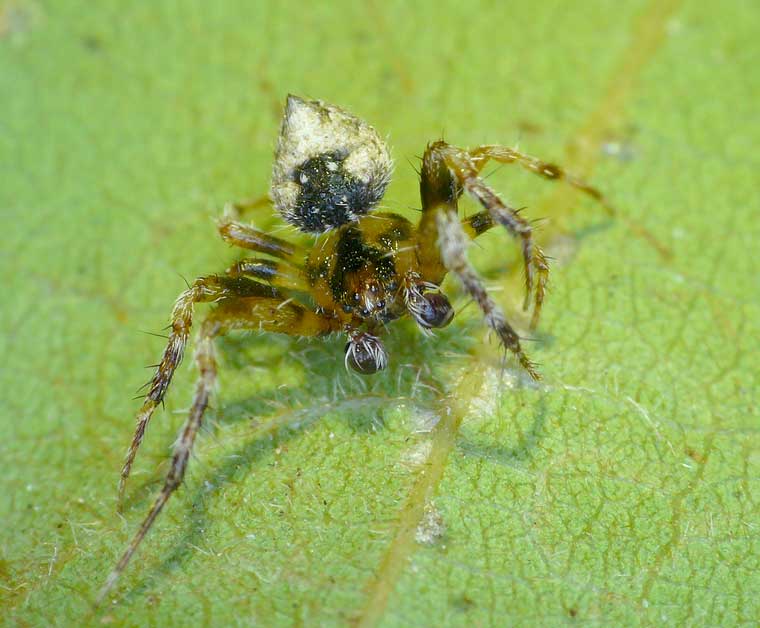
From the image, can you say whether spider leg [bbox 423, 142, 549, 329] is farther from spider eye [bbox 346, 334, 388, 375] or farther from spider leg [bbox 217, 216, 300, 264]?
spider leg [bbox 217, 216, 300, 264]

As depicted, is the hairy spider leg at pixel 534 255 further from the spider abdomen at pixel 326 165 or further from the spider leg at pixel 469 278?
the spider abdomen at pixel 326 165

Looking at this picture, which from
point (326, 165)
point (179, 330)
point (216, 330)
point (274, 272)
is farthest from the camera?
point (274, 272)

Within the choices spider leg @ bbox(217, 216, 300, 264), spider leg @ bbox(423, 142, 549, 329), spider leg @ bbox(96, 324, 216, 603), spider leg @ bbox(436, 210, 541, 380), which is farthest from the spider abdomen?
spider leg @ bbox(96, 324, 216, 603)

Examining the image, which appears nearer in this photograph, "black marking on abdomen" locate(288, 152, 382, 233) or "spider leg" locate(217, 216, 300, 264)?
"black marking on abdomen" locate(288, 152, 382, 233)

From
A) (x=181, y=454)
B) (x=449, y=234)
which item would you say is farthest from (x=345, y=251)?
(x=181, y=454)

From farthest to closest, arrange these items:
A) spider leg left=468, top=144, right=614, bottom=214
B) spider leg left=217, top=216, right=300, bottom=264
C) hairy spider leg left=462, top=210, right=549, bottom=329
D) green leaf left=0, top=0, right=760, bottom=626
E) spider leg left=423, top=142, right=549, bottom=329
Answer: spider leg left=217, top=216, right=300, bottom=264
spider leg left=468, top=144, right=614, bottom=214
hairy spider leg left=462, top=210, right=549, bottom=329
spider leg left=423, top=142, right=549, bottom=329
green leaf left=0, top=0, right=760, bottom=626

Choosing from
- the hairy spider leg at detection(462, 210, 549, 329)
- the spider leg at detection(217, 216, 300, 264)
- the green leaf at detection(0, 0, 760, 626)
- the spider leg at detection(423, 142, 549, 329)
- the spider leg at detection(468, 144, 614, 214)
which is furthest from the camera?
the spider leg at detection(217, 216, 300, 264)

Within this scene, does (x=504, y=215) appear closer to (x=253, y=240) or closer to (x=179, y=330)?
(x=253, y=240)
